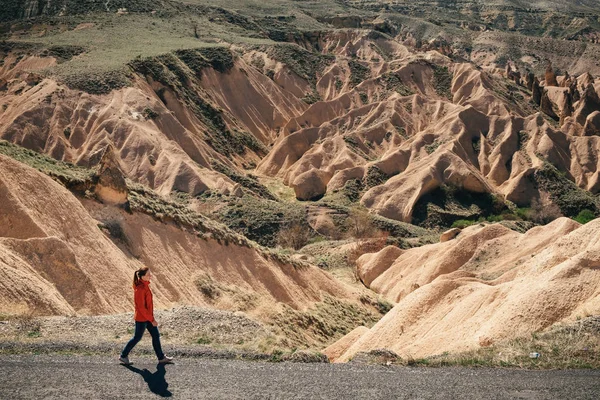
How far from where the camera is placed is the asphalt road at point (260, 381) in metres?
9.70

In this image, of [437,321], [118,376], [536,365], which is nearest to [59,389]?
[118,376]

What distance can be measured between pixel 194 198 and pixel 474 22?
128832 millimetres

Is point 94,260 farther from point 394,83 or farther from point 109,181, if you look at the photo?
point 394,83

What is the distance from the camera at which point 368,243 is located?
51.8 metres

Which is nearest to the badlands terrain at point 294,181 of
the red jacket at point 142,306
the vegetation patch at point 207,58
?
the vegetation patch at point 207,58

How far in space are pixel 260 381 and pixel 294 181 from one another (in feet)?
212

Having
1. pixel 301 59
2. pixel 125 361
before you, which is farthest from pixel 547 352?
pixel 301 59

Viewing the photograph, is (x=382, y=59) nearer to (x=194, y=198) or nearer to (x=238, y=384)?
(x=194, y=198)

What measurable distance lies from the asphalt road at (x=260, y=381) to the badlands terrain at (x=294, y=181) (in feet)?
4.23

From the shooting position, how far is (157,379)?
10.3m

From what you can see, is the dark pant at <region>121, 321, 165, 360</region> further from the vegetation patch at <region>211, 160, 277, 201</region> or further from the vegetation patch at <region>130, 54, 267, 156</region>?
the vegetation patch at <region>130, 54, 267, 156</region>

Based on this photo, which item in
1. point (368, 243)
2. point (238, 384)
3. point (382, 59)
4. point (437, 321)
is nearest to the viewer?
point (238, 384)

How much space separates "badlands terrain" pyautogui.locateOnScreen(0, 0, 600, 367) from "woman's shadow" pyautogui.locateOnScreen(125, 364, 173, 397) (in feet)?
8.44

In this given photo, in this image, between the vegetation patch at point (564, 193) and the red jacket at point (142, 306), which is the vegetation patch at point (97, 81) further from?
the red jacket at point (142, 306)
